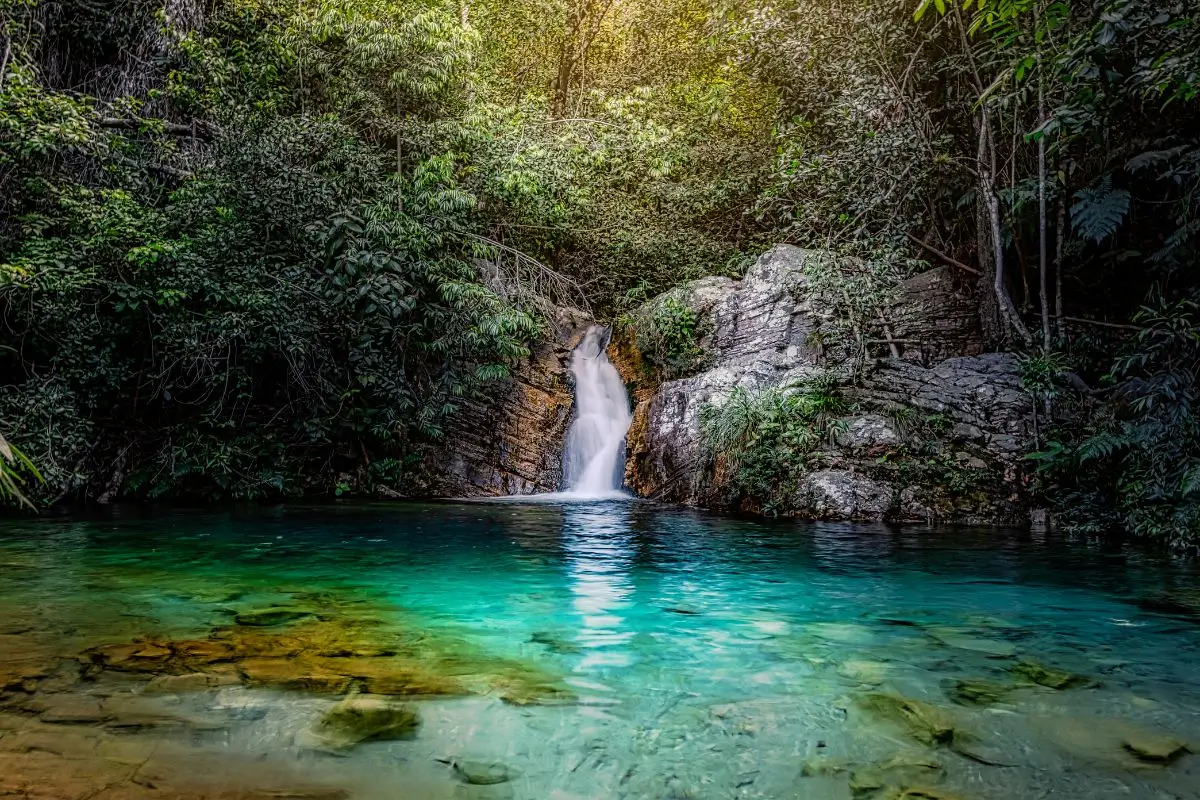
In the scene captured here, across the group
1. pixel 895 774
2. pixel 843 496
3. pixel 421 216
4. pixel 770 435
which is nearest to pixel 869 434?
pixel 843 496

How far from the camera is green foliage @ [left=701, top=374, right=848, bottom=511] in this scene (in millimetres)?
9164

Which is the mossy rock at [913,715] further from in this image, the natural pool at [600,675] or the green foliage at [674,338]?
the green foliage at [674,338]

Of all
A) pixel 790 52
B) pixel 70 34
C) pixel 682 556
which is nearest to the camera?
pixel 682 556

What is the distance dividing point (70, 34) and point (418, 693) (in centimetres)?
1414

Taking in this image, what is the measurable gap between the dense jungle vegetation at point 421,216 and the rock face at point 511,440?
1.62 feet

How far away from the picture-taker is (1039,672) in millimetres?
3250

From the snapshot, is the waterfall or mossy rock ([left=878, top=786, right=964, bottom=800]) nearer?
mossy rock ([left=878, top=786, right=964, bottom=800])

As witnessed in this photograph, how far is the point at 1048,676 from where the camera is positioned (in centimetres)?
320

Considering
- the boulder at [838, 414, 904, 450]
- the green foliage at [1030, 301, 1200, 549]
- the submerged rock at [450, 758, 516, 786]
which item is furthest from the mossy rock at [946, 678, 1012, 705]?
the boulder at [838, 414, 904, 450]

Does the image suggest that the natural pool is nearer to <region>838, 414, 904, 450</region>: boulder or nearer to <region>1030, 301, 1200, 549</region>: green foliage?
<region>1030, 301, 1200, 549</region>: green foliage

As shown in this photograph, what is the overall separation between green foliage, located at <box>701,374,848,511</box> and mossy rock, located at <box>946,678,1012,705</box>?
5.95m

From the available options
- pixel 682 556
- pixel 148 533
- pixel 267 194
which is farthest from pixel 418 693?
pixel 267 194

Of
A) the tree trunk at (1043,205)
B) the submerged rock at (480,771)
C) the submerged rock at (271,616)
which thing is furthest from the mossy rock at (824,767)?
the tree trunk at (1043,205)

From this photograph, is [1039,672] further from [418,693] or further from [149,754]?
[149,754]
